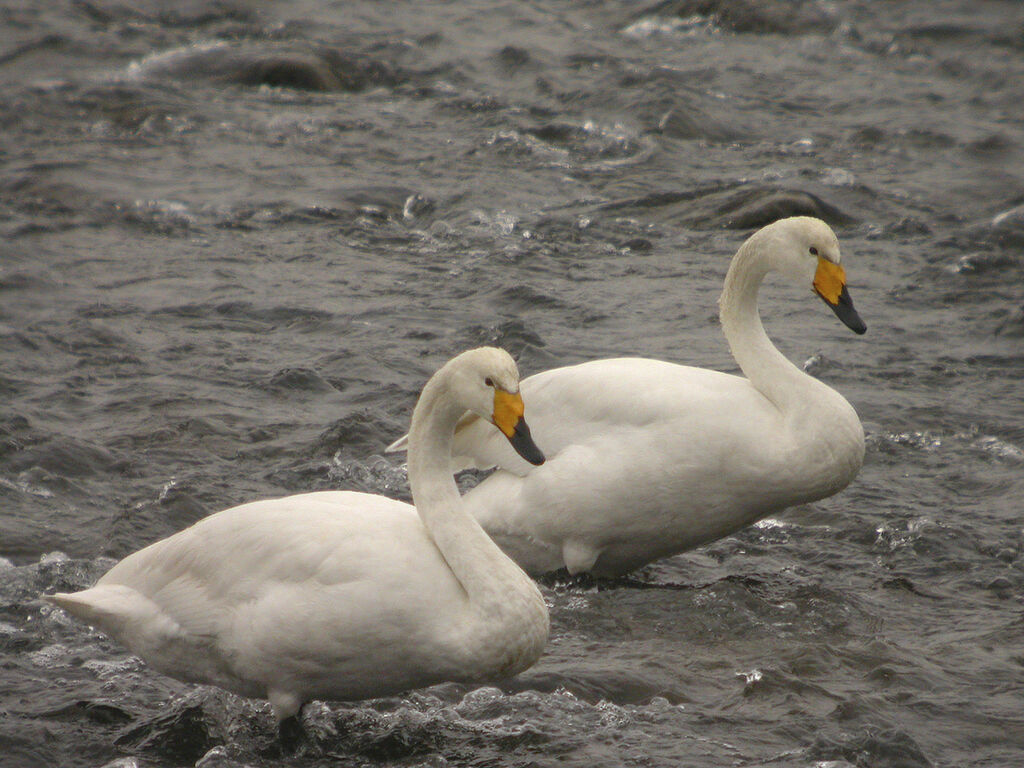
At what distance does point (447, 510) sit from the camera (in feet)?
18.6

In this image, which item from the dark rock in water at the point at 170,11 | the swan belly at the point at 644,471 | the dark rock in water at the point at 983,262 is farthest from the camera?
the dark rock in water at the point at 170,11

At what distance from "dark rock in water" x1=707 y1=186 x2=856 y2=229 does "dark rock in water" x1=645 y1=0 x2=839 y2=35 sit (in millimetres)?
5951

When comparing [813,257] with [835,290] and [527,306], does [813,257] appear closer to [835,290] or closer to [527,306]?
[835,290]

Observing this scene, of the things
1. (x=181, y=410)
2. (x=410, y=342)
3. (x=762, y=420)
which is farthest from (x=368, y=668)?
(x=410, y=342)

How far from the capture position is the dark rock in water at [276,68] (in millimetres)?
15445

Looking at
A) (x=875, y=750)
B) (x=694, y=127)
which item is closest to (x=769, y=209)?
(x=694, y=127)

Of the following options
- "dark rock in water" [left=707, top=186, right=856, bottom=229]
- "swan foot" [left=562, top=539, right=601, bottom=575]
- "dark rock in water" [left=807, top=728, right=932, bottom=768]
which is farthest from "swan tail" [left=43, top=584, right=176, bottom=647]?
"dark rock in water" [left=707, top=186, right=856, bottom=229]

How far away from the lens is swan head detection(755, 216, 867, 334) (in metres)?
7.26

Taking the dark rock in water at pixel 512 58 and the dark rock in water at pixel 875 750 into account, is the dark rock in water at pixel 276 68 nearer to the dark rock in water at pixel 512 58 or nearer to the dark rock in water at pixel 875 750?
the dark rock in water at pixel 512 58

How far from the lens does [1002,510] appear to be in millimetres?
7684

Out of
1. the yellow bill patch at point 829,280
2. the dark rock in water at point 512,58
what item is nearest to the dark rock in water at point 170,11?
the dark rock in water at point 512,58

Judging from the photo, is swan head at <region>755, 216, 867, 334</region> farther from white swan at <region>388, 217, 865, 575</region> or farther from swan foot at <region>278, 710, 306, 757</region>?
swan foot at <region>278, 710, 306, 757</region>

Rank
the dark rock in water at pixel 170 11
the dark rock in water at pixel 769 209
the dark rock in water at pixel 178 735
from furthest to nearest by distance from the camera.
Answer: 1. the dark rock in water at pixel 170 11
2. the dark rock in water at pixel 769 209
3. the dark rock in water at pixel 178 735

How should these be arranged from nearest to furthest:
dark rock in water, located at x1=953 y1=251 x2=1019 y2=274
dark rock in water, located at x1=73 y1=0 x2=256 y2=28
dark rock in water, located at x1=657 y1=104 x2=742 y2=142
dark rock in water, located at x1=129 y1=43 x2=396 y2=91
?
dark rock in water, located at x1=953 y1=251 x2=1019 y2=274 < dark rock in water, located at x1=657 y1=104 x2=742 y2=142 < dark rock in water, located at x1=129 y1=43 x2=396 y2=91 < dark rock in water, located at x1=73 y1=0 x2=256 y2=28
